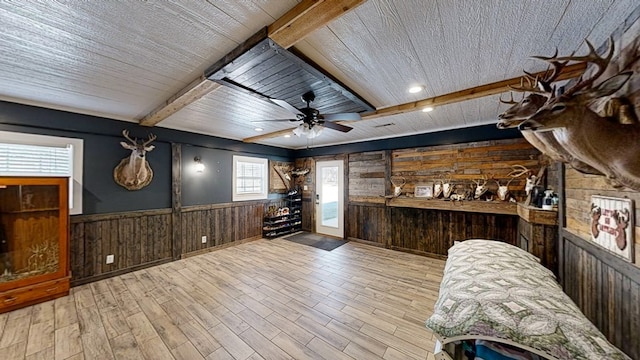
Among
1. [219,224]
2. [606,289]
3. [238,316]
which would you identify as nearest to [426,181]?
[606,289]

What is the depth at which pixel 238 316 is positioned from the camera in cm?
244

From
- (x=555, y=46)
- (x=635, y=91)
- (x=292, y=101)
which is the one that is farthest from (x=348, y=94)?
(x=635, y=91)

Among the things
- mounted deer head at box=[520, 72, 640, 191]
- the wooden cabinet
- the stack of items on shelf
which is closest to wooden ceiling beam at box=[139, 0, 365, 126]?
mounted deer head at box=[520, 72, 640, 191]

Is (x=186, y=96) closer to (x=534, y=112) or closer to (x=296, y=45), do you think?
(x=296, y=45)

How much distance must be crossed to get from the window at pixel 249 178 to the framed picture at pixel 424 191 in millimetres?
3763

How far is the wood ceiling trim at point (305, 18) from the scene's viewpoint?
3.78 ft

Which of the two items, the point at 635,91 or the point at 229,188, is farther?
the point at 229,188

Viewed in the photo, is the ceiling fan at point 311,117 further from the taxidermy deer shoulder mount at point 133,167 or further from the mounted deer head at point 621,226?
the taxidermy deer shoulder mount at point 133,167

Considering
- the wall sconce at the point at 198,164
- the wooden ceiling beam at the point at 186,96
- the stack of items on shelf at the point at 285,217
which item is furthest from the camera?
the stack of items on shelf at the point at 285,217

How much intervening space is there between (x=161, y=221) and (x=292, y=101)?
11.2 feet

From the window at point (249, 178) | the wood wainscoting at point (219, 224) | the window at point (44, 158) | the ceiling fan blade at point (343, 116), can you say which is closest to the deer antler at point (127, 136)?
the window at point (44, 158)

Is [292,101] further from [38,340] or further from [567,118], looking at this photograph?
[38,340]

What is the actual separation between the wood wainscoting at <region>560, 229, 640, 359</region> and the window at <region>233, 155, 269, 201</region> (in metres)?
5.49

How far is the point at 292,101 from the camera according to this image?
8.85 feet
